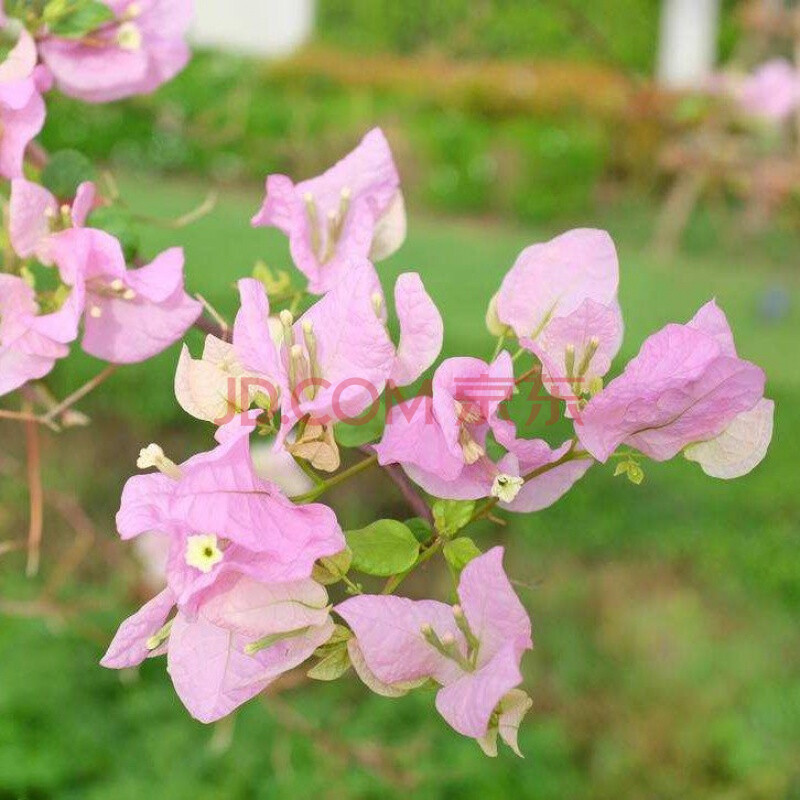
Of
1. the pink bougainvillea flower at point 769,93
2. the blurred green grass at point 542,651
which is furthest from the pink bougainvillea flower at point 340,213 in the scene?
the pink bougainvillea flower at point 769,93

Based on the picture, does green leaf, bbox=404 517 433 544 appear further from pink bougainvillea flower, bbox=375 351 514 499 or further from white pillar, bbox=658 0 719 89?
white pillar, bbox=658 0 719 89

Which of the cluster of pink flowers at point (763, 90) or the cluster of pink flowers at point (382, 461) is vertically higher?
the cluster of pink flowers at point (382, 461)

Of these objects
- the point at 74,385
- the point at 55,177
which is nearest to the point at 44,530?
the point at 74,385

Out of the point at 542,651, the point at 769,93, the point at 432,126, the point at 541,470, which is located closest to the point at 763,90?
the point at 769,93

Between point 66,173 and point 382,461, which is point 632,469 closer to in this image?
point 382,461

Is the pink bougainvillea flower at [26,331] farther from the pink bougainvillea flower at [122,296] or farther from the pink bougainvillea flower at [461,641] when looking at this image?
the pink bougainvillea flower at [461,641]

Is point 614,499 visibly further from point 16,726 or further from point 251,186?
point 251,186

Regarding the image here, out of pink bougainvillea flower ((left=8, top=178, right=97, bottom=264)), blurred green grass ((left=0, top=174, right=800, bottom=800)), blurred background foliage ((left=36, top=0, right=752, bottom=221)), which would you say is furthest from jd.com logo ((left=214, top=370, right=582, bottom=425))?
blurred background foliage ((left=36, top=0, right=752, bottom=221))
